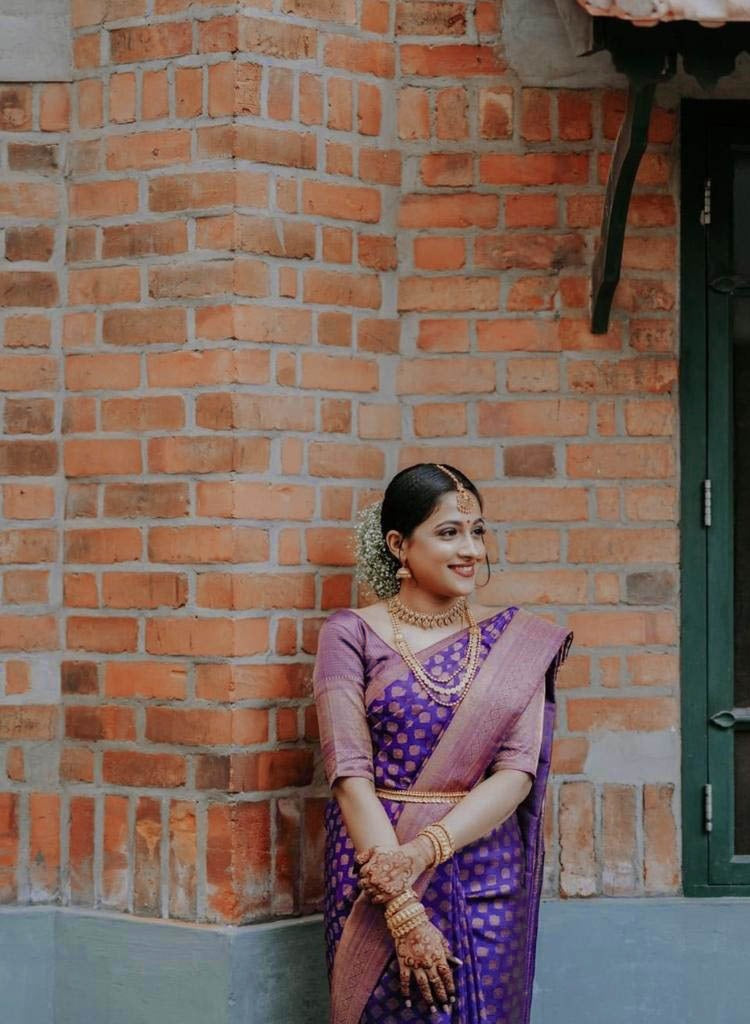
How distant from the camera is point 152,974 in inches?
157

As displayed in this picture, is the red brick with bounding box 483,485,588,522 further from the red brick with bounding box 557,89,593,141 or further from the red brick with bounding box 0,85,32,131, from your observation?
the red brick with bounding box 0,85,32,131

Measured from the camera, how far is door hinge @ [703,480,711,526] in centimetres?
430

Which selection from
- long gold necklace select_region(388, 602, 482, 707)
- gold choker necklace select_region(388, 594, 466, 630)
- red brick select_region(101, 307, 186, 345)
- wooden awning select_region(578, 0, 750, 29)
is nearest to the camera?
wooden awning select_region(578, 0, 750, 29)

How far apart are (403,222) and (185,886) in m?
1.85

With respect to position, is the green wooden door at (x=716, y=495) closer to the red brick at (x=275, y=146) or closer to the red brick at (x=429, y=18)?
the red brick at (x=429, y=18)

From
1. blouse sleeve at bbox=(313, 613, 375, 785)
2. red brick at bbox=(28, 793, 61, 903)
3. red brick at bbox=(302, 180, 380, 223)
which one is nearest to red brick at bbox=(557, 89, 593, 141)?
red brick at bbox=(302, 180, 380, 223)

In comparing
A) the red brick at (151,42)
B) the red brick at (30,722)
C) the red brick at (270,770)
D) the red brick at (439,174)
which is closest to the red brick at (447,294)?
the red brick at (439,174)

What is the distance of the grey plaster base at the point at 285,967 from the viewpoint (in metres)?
3.94

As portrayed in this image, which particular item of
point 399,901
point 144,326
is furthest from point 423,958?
point 144,326

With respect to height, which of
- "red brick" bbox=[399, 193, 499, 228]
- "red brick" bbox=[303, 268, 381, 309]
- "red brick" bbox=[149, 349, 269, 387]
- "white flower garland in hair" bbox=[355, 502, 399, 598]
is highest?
"red brick" bbox=[399, 193, 499, 228]

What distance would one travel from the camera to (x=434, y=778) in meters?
3.57

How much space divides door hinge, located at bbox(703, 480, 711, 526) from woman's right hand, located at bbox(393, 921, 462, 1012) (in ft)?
4.77

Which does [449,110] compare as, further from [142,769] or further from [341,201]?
[142,769]

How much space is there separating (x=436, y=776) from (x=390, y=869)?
0.87 feet
